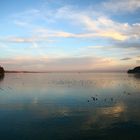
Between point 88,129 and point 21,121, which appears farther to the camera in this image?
point 21,121

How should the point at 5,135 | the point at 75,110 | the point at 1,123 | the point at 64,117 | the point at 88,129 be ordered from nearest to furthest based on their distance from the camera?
the point at 5,135 < the point at 88,129 < the point at 1,123 < the point at 64,117 < the point at 75,110

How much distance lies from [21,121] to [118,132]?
301 inches

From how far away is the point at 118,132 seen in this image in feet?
52.0

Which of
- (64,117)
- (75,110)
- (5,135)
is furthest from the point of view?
(75,110)

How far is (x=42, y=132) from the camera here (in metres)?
15.9

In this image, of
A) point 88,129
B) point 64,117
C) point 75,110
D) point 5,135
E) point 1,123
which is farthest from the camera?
point 75,110

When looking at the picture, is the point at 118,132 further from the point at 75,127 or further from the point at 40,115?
the point at 40,115

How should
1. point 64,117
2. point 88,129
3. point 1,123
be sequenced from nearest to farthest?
1. point 88,129
2. point 1,123
3. point 64,117

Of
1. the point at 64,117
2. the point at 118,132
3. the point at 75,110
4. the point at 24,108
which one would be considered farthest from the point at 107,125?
the point at 24,108

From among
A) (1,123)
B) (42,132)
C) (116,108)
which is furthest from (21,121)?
(116,108)

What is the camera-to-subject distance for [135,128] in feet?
54.9

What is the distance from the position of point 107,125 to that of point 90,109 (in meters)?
6.43

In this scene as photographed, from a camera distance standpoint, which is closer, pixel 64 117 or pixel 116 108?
pixel 64 117

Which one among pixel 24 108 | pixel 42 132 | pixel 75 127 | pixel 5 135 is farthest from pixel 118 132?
pixel 24 108
